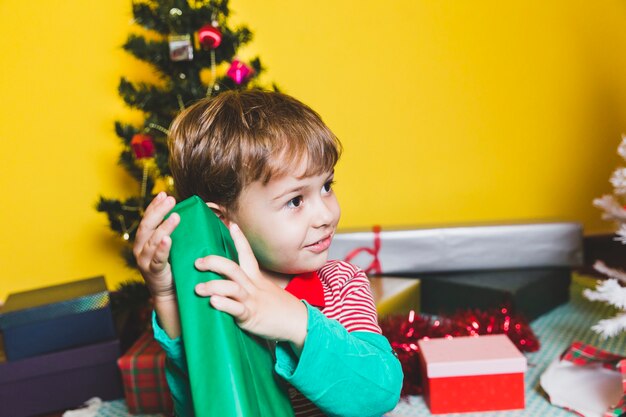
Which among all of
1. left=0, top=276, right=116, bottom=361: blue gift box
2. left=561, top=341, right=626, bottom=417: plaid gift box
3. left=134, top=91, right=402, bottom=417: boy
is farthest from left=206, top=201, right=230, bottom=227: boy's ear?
left=561, top=341, right=626, bottom=417: plaid gift box

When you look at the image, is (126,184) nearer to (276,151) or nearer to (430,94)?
(430,94)

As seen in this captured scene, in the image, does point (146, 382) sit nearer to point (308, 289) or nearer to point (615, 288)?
point (308, 289)

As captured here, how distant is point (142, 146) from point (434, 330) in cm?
81

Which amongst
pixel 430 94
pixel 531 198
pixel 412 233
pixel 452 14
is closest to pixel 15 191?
pixel 412 233

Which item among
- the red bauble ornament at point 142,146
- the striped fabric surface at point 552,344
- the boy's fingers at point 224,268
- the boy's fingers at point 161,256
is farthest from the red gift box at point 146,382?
the boy's fingers at point 224,268

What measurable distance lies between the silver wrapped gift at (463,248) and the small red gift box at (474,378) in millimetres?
509

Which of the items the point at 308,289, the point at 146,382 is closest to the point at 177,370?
the point at 308,289

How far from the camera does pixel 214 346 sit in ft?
1.73

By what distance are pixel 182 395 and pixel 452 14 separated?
4.95 feet

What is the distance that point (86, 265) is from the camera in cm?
190

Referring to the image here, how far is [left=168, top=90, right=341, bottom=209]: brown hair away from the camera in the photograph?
2.43 ft

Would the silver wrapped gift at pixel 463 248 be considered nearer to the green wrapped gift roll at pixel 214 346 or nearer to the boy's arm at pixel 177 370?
the boy's arm at pixel 177 370

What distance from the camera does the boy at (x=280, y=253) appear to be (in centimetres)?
63

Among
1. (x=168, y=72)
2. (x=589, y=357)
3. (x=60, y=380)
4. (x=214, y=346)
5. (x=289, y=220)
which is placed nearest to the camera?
(x=214, y=346)
